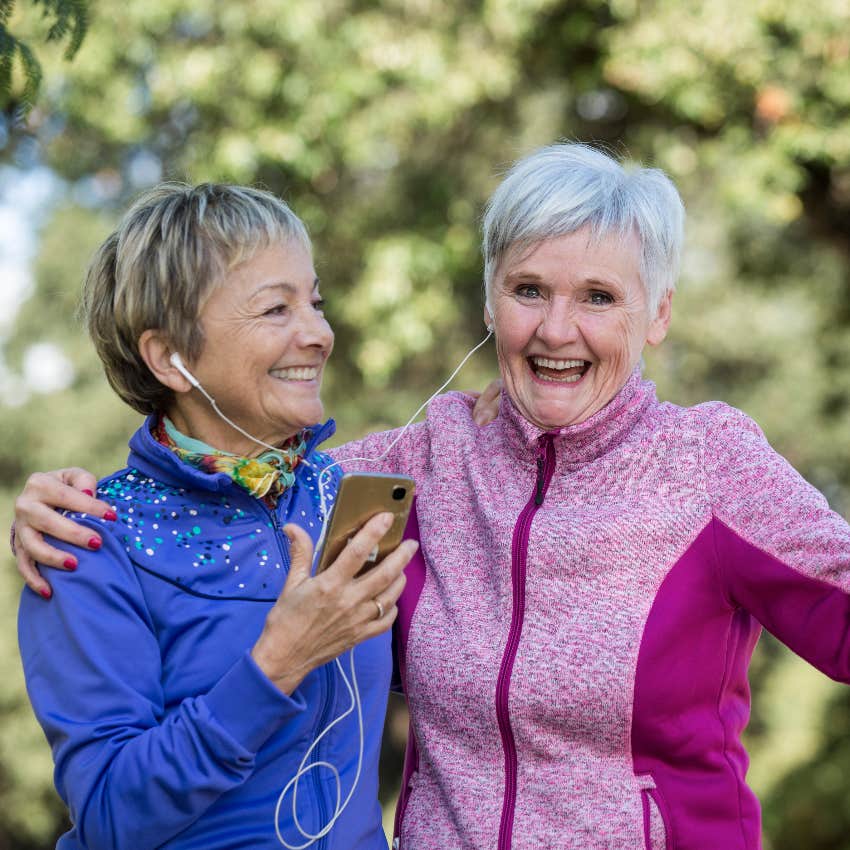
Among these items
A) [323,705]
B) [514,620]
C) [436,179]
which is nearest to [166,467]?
[323,705]

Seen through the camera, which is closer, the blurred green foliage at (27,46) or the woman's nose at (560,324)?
the woman's nose at (560,324)

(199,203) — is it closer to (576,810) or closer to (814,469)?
(576,810)

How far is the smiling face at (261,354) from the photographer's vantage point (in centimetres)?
204

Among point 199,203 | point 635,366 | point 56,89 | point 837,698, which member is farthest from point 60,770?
point 837,698

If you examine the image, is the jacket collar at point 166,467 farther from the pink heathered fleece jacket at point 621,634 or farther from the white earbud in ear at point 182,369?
the pink heathered fleece jacket at point 621,634

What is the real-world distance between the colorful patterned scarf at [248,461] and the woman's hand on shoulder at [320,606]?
0.26m

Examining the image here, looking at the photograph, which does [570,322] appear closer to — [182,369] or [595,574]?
[595,574]

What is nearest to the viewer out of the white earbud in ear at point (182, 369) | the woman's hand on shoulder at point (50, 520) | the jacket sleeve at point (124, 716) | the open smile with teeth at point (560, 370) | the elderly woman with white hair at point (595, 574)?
the jacket sleeve at point (124, 716)

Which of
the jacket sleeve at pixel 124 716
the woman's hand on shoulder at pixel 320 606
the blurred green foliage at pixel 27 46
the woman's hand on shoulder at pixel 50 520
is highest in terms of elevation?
the blurred green foliage at pixel 27 46

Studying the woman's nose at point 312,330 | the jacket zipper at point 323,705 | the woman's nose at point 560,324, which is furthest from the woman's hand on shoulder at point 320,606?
the woman's nose at point 560,324

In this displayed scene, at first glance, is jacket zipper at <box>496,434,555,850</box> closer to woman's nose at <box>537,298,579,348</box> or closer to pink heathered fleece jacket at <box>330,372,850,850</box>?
pink heathered fleece jacket at <box>330,372,850,850</box>

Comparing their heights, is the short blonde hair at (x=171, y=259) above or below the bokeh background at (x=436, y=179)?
below

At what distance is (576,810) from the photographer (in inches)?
77.0

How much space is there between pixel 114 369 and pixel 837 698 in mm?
9652
